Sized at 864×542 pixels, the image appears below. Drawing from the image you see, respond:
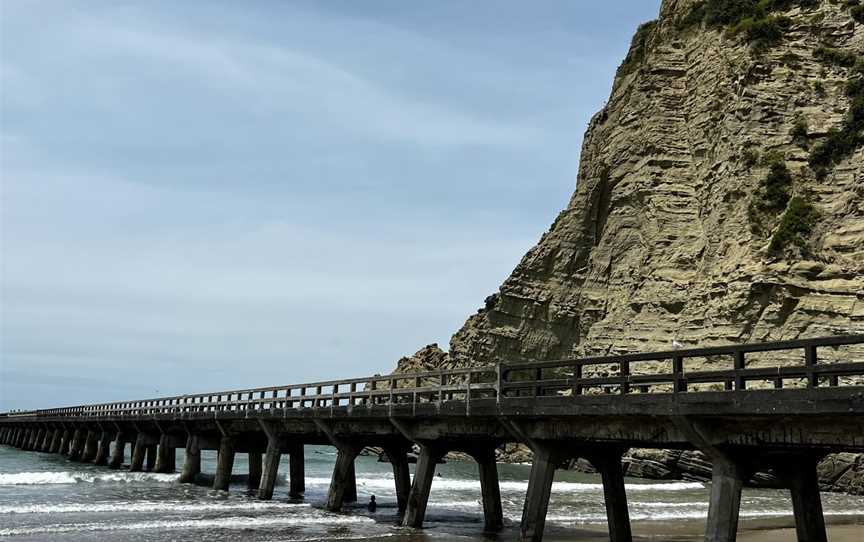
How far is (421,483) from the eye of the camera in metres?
22.9

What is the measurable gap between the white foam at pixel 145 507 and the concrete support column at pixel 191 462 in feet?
27.4

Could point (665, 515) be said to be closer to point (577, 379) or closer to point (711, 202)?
point (577, 379)

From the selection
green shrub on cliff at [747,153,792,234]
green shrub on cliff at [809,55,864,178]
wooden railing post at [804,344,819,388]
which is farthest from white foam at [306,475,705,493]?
wooden railing post at [804,344,819,388]

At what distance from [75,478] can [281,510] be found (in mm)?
18481

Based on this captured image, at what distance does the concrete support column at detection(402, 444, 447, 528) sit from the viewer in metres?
22.8

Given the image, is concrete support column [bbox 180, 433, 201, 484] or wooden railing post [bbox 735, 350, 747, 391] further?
concrete support column [bbox 180, 433, 201, 484]

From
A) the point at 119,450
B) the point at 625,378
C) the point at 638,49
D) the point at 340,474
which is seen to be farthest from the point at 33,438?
the point at 625,378

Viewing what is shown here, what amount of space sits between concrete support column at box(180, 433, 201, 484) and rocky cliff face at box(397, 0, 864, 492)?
30.1 metres

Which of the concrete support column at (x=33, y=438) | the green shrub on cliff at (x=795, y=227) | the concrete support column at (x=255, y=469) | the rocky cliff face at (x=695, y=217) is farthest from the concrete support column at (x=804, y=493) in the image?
the concrete support column at (x=33, y=438)

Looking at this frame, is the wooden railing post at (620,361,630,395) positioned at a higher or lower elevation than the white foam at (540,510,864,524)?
higher

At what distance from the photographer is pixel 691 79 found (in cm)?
6769

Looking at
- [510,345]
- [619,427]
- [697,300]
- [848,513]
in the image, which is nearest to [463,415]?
[619,427]

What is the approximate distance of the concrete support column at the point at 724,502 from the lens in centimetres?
1381

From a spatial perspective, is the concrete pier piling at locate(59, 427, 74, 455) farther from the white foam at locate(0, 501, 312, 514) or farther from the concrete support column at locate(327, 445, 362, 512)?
the concrete support column at locate(327, 445, 362, 512)
